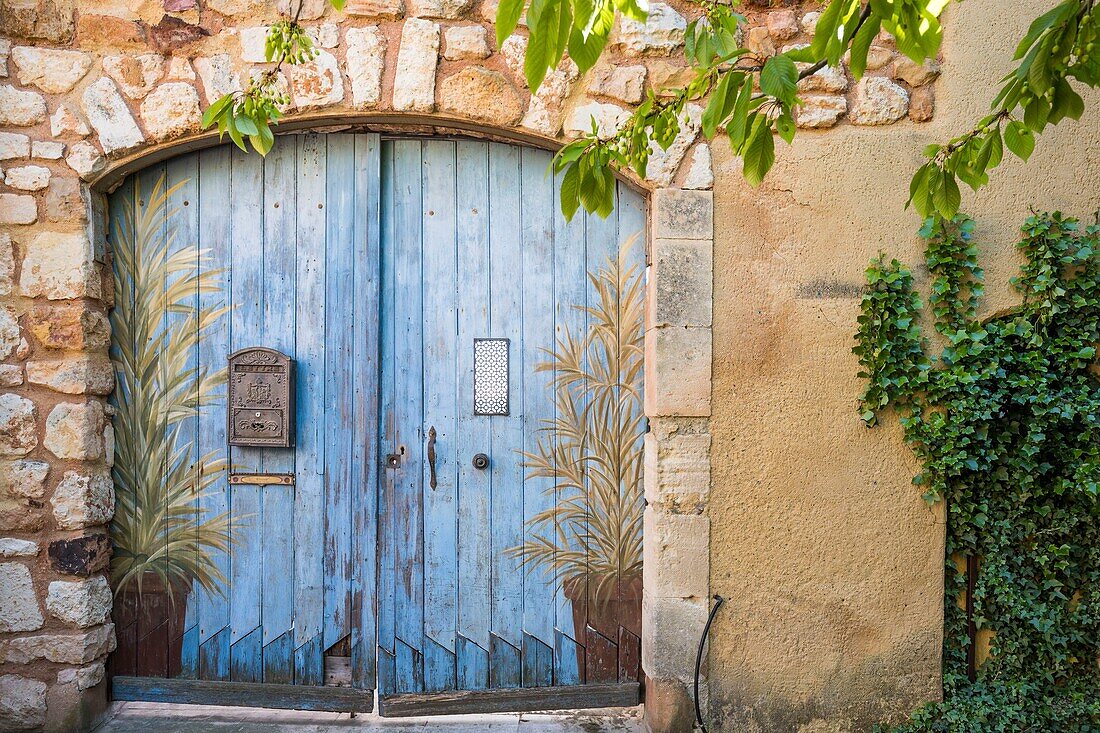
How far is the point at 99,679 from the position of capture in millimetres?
2451

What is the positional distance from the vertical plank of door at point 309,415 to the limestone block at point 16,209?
0.91 m

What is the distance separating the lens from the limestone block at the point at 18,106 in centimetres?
→ 237

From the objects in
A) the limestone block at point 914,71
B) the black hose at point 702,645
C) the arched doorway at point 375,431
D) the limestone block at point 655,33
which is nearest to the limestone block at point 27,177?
the arched doorway at point 375,431

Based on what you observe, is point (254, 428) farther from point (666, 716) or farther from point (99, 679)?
point (666, 716)

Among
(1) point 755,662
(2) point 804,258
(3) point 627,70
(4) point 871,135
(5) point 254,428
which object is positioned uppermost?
(3) point 627,70

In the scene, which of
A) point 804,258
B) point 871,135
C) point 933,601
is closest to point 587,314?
point 804,258

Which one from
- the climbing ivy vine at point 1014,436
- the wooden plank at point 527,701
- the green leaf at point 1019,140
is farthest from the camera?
the wooden plank at point 527,701

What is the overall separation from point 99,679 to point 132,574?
0.37 metres

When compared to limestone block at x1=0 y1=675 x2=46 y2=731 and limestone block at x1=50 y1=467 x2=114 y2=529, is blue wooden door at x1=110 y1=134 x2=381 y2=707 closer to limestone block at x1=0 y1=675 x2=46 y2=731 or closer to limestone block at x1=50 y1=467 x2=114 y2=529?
limestone block at x1=50 y1=467 x2=114 y2=529

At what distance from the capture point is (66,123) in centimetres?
238

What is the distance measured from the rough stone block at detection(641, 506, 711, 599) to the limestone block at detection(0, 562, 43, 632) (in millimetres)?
2235

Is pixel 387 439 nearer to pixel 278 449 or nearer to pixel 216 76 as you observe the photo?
pixel 278 449

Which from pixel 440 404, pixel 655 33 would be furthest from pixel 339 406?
pixel 655 33

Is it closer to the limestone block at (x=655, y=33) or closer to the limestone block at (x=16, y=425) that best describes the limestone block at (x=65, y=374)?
the limestone block at (x=16, y=425)
